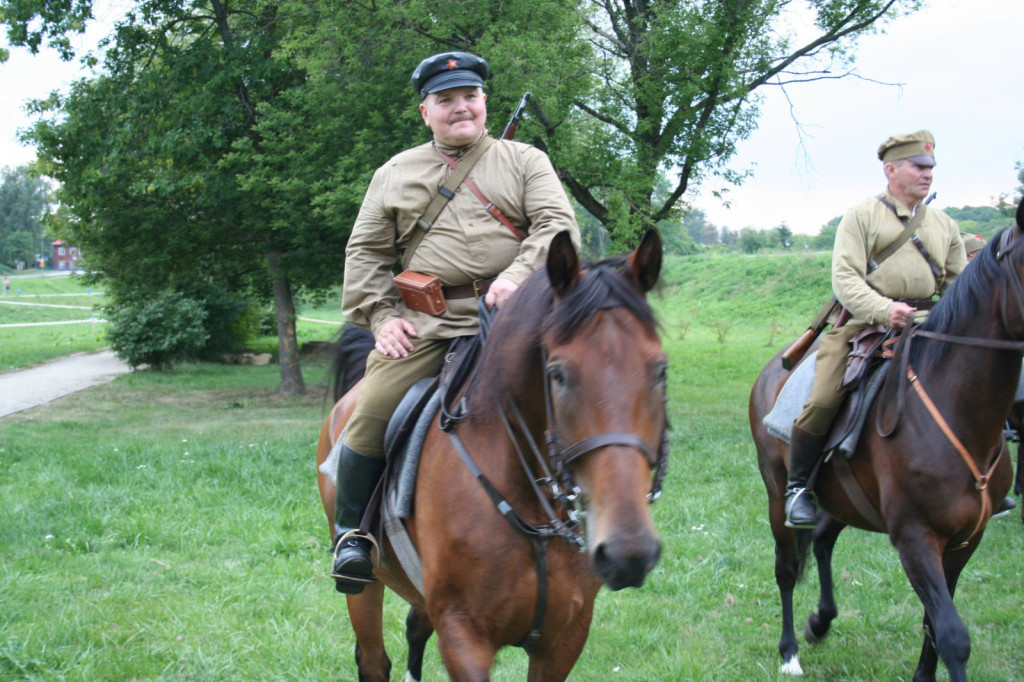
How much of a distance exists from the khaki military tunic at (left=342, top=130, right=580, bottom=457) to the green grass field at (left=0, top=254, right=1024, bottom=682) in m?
0.89

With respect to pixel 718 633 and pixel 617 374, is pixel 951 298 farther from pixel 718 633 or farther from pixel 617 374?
pixel 617 374

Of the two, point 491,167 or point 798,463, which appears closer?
point 491,167

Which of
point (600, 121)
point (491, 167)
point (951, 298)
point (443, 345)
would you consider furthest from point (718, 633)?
point (600, 121)

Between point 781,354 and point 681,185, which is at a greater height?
point 681,185

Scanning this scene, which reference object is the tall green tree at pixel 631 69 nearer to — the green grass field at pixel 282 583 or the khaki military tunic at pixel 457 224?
the green grass field at pixel 282 583

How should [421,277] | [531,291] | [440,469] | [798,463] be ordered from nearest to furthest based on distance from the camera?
[531,291] → [440,469] → [421,277] → [798,463]

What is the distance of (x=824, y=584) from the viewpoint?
5.67 m

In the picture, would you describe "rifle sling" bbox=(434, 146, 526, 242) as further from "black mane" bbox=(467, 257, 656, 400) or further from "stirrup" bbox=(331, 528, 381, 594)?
"stirrup" bbox=(331, 528, 381, 594)

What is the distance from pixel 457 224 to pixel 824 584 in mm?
3806

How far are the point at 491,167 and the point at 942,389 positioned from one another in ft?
8.89

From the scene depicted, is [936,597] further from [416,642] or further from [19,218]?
[19,218]

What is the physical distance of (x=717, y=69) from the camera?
1314 cm

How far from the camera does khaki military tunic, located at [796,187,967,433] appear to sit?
509 centimetres

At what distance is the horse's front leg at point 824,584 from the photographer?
Answer: 18.4ft
